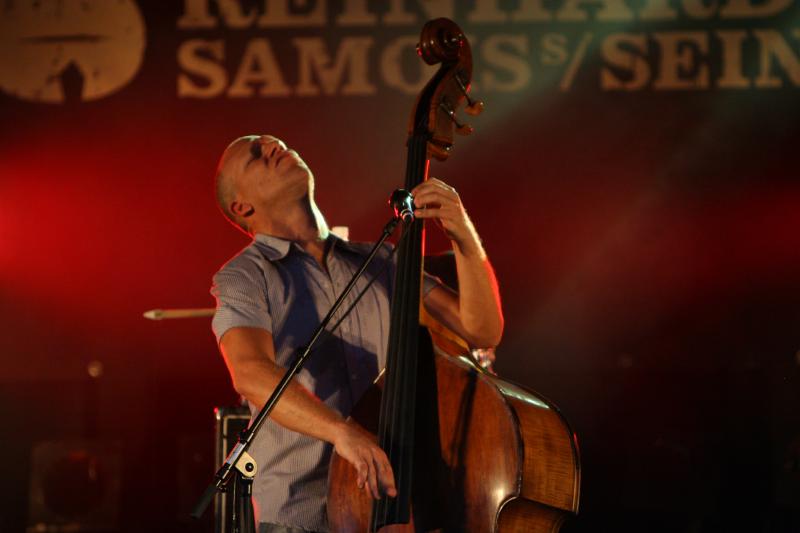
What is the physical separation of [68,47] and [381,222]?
211 cm

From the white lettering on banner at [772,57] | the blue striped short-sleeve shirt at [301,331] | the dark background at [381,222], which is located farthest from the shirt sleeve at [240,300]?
the white lettering on banner at [772,57]

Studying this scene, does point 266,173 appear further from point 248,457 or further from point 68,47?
point 68,47

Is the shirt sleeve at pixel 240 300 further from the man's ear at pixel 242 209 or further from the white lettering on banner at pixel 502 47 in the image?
the white lettering on banner at pixel 502 47

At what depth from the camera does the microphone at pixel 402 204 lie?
1.96m

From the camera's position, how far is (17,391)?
5.16 metres

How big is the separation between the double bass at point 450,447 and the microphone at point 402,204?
15cm

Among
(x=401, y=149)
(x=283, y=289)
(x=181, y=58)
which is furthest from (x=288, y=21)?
(x=283, y=289)

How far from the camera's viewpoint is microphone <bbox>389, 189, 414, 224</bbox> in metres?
1.96

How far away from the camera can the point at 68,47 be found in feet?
17.6

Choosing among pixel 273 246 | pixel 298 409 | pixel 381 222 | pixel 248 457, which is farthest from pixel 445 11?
pixel 248 457

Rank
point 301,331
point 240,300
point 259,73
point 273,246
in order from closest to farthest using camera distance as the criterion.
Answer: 1. point 240,300
2. point 301,331
3. point 273,246
4. point 259,73

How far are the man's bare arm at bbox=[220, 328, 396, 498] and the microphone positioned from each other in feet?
1.47

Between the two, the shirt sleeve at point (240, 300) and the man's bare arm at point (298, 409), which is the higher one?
the shirt sleeve at point (240, 300)

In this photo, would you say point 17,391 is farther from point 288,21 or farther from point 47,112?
point 288,21
